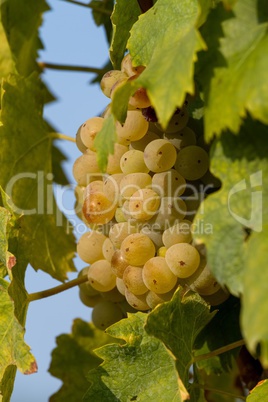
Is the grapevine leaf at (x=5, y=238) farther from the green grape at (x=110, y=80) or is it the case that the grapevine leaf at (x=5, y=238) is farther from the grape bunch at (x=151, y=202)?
the green grape at (x=110, y=80)

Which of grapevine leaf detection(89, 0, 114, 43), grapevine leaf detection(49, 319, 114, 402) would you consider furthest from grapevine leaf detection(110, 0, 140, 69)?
grapevine leaf detection(49, 319, 114, 402)

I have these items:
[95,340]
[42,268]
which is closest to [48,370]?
[95,340]

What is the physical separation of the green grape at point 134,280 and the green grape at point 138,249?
0.5 inches

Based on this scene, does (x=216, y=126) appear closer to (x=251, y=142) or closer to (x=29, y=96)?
(x=251, y=142)

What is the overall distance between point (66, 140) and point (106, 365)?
53 centimetres

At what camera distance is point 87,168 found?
1.22 m

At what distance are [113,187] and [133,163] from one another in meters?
0.06

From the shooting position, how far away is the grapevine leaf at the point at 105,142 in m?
0.88

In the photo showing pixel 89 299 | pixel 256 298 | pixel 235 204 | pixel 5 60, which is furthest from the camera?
Answer: pixel 5 60

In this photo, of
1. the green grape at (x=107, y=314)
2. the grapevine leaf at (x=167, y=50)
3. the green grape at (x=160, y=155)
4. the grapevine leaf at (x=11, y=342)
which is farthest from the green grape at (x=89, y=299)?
the grapevine leaf at (x=167, y=50)

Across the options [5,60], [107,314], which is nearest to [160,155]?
[107,314]

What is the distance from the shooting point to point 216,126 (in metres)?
0.78

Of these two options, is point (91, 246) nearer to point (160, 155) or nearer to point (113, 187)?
point (113, 187)

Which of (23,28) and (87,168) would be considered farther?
(23,28)
